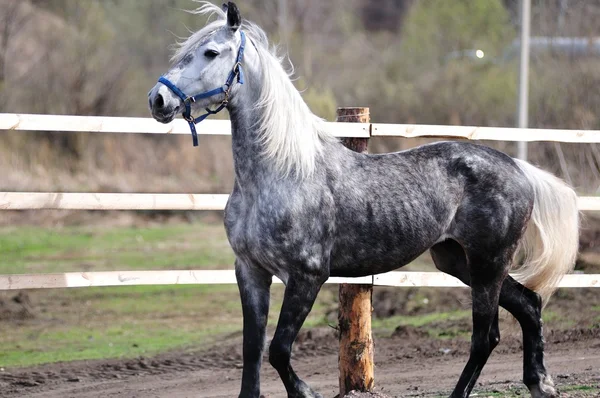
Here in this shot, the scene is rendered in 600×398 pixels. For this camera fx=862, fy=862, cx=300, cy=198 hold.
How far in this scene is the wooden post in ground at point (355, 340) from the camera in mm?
5219

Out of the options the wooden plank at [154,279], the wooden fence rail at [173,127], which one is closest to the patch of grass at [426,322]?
the wooden plank at [154,279]

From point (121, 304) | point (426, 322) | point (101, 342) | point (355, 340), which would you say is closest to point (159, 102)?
point (355, 340)

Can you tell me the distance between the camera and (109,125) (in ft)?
17.8

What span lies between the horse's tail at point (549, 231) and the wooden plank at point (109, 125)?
1.07 metres

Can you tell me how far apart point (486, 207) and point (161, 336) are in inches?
152

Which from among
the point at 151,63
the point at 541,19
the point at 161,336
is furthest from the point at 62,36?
the point at 161,336

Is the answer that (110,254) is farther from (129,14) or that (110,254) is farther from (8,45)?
(129,14)

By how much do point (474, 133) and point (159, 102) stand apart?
2.51m

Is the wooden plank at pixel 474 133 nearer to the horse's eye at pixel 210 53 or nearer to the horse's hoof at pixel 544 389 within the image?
the horse's eye at pixel 210 53

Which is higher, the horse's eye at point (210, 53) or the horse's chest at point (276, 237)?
the horse's eye at point (210, 53)

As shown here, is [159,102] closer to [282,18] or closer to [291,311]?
[291,311]

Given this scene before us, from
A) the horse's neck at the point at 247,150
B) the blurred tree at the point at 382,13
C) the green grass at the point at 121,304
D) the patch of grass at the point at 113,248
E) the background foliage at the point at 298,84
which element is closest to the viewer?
the horse's neck at the point at 247,150

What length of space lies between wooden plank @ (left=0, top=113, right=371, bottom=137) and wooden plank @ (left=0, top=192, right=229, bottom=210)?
1.36 ft

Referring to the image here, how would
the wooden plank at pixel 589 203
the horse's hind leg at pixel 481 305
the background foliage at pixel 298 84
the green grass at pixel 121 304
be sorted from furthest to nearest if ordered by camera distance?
the background foliage at pixel 298 84, the green grass at pixel 121 304, the wooden plank at pixel 589 203, the horse's hind leg at pixel 481 305
